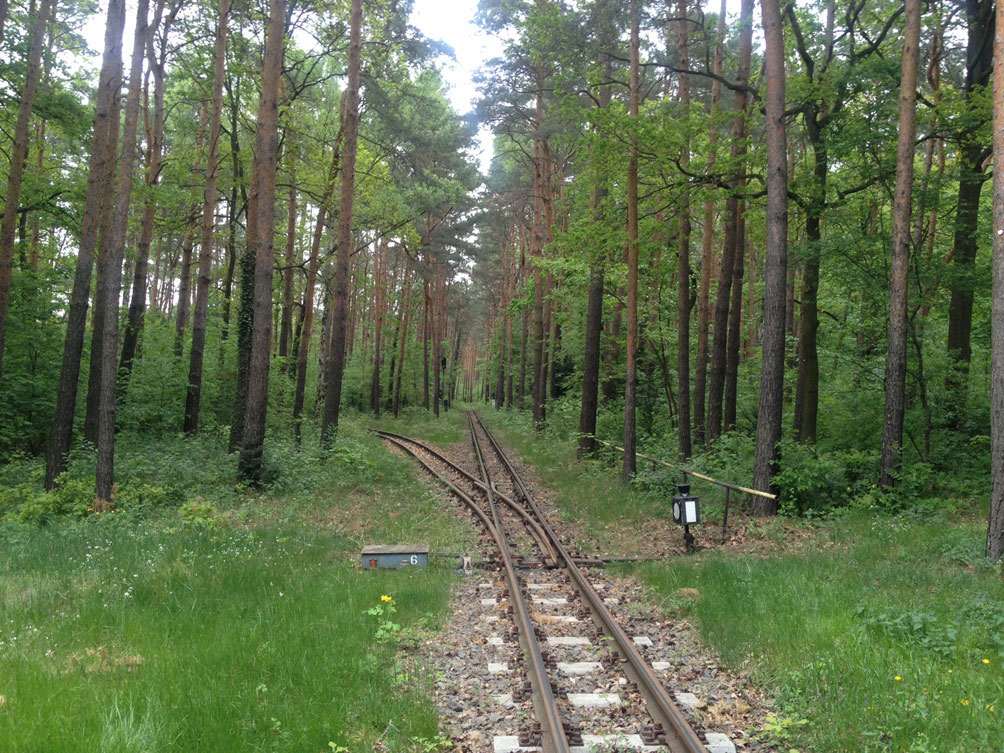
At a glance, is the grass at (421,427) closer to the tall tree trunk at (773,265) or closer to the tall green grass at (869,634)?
the tall tree trunk at (773,265)

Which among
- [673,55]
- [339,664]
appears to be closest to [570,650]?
[339,664]

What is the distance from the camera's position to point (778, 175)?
36.4ft

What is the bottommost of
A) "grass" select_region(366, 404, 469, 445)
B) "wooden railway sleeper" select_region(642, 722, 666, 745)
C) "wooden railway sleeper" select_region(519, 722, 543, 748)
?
"wooden railway sleeper" select_region(519, 722, 543, 748)

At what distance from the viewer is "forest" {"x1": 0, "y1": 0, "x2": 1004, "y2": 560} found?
11.5 meters

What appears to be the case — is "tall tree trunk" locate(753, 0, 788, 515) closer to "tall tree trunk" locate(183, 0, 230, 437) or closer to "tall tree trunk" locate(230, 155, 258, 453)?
"tall tree trunk" locate(230, 155, 258, 453)

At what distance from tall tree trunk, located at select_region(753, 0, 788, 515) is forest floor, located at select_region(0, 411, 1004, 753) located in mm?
1320

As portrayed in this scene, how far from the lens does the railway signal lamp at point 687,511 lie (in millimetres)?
9695

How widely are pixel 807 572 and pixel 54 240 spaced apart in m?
25.7

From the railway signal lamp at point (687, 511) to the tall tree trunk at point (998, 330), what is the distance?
3513 mm

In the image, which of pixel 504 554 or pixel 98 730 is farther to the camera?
pixel 504 554

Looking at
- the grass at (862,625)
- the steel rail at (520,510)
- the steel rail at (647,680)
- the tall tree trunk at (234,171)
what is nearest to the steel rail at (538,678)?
the steel rail at (647,680)

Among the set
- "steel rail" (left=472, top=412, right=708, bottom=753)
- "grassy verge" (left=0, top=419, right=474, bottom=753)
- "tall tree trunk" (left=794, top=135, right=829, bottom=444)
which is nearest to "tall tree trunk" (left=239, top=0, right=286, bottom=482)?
"grassy verge" (left=0, top=419, right=474, bottom=753)

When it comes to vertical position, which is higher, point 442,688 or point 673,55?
point 673,55

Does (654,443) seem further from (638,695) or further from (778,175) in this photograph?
(638,695)
